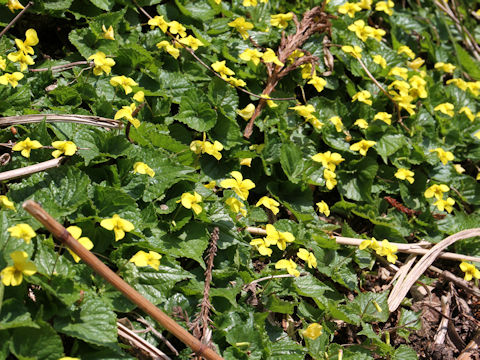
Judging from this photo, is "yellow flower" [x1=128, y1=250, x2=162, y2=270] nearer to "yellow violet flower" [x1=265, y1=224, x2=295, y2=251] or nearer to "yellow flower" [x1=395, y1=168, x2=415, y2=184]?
"yellow violet flower" [x1=265, y1=224, x2=295, y2=251]

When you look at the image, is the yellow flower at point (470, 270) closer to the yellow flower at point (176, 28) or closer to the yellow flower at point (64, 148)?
the yellow flower at point (176, 28)

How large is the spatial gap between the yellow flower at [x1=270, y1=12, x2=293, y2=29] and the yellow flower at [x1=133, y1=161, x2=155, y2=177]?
171cm

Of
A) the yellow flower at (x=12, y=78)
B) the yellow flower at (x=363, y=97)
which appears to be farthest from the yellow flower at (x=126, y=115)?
the yellow flower at (x=363, y=97)

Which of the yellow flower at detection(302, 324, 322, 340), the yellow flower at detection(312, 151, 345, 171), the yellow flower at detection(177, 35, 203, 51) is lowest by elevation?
the yellow flower at detection(302, 324, 322, 340)

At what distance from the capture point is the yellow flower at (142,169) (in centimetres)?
252

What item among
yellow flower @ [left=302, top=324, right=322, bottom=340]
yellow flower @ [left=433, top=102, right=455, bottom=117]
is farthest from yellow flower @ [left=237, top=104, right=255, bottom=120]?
yellow flower @ [left=433, top=102, right=455, bottom=117]

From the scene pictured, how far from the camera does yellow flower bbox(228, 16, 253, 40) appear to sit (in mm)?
3516

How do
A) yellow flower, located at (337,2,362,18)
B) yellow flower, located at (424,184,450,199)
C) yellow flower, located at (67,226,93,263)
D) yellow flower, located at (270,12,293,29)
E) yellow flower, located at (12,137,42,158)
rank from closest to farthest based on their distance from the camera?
yellow flower, located at (67,226,93,263) < yellow flower, located at (12,137,42,158) < yellow flower, located at (424,184,450,199) < yellow flower, located at (270,12,293,29) < yellow flower, located at (337,2,362,18)

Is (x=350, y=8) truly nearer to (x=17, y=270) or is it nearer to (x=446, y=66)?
(x=446, y=66)

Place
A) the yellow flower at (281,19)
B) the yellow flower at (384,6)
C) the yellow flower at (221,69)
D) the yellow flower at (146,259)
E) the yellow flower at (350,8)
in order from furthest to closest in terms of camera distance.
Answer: the yellow flower at (384,6), the yellow flower at (350,8), the yellow flower at (281,19), the yellow flower at (221,69), the yellow flower at (146,259)

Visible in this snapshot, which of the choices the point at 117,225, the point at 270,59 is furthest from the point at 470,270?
the point at 117,225

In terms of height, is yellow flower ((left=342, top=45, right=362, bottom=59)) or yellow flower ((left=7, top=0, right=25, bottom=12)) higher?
yellow flower ((left=7, top=0, right=25, bottom=12))

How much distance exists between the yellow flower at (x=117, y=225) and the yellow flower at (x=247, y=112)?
1202 mm

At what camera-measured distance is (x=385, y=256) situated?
10.7 feet
